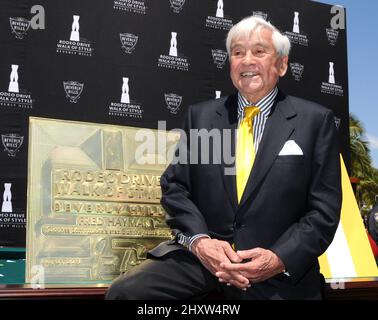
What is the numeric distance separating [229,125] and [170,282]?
2.21ft

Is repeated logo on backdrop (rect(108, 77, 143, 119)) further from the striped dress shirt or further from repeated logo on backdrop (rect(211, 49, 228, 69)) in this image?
the striped dress shirt

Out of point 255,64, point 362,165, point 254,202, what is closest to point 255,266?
point 254,202

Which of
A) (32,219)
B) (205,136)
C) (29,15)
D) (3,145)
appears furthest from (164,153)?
(29,15)

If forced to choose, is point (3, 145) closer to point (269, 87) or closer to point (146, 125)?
point (146, 125)

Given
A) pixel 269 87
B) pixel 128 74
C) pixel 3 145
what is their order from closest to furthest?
pixel 269 87, pixel 3 145, pixel 128 74

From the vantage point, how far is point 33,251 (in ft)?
8.99

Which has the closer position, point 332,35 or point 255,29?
point 255,29

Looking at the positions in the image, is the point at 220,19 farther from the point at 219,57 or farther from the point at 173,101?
the point at 173,101

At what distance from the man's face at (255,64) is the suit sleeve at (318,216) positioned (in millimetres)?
291

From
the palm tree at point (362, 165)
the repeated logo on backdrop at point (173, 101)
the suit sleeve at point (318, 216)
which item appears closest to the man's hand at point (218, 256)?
the suit sleeve at point (318, 216)

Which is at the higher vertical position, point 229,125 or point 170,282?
point 229,125

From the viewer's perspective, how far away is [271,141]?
2025 mm

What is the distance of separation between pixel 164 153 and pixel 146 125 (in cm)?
292

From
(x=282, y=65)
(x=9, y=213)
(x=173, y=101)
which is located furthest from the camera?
(x=173, y=101)
